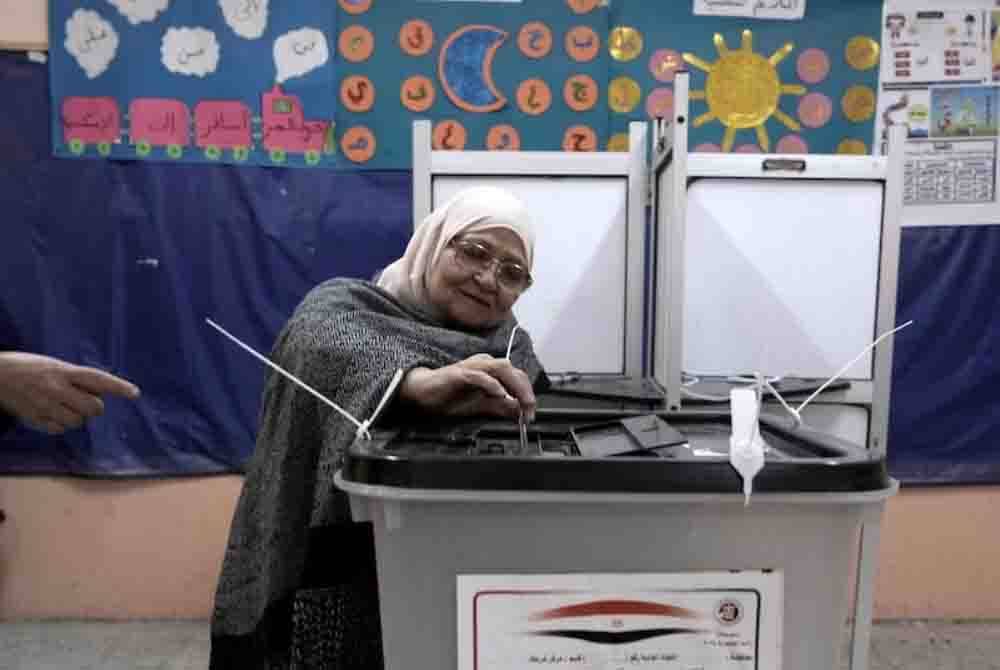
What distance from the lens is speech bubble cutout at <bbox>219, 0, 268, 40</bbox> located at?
6.20ft

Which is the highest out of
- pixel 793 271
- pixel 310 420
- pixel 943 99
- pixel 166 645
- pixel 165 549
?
pixel 943 99

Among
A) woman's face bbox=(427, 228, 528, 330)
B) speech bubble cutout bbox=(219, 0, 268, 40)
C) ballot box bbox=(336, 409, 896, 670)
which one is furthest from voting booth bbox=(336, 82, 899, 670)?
speech bubble cutout bbox=(219, 0, 268, 40)

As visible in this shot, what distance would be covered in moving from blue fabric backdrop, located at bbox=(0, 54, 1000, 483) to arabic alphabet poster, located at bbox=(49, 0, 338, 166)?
6 cm

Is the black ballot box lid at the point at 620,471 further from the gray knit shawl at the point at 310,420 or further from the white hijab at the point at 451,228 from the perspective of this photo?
the white hijab at the point at 451,228

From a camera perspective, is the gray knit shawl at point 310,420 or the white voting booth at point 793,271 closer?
the gray knit shawl at point 310,420

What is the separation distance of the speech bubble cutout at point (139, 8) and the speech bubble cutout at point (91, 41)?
0.05 meters

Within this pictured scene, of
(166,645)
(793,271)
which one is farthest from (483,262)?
(166,645)

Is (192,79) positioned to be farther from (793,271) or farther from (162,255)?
(793,271)

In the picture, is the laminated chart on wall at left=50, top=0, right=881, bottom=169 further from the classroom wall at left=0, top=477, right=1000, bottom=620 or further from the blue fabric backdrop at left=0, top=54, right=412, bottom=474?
the classroom wall at left=0, top=477, right=1000, bottom=620

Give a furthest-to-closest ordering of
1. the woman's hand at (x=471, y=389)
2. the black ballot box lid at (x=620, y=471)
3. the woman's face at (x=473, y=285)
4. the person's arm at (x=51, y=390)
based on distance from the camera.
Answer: the woman's face at (x=473, y=285)
the person's arm at (x=51, y=390)
the woman's hand at (x=471, y=389)
the black ballot box lid at (x=620, y=471)

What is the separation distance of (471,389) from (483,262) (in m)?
0.30

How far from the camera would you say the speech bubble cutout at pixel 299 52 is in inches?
74.6

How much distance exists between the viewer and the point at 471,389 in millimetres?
575

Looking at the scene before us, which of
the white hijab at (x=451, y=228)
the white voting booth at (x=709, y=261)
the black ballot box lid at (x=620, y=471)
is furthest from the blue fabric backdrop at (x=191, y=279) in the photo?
the black ballot box lid at (x=620, y=471)
